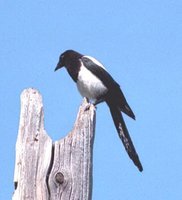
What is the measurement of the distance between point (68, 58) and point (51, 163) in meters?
5.05

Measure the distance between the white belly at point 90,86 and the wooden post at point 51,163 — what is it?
4.30 m

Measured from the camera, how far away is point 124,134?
6.85m

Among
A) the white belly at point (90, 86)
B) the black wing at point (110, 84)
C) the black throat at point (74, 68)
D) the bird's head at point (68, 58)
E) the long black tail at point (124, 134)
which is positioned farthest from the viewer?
the bird's head at point (68, 58)

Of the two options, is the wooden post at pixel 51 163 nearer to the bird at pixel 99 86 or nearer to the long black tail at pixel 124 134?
the long black tail at pixel 124 134

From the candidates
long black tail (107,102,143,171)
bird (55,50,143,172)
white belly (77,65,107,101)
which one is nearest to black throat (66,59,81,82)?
bird (55,50,143,172)

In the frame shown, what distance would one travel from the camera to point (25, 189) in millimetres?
2904

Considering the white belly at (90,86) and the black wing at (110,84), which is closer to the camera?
A: the white belly at (90,86)

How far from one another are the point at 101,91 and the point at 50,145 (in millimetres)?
4506

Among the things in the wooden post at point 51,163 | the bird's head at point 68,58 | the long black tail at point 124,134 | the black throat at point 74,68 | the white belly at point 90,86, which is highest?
the bird's head at point 68,58

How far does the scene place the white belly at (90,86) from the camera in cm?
736

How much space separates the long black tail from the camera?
5494 millimetres

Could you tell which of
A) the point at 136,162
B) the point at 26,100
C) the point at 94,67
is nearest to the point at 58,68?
the point at 94,67

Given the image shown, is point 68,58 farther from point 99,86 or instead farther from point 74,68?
point 99,86

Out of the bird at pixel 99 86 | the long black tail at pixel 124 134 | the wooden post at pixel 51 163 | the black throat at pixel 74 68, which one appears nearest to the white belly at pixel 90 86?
the bird at pixel 99 86
